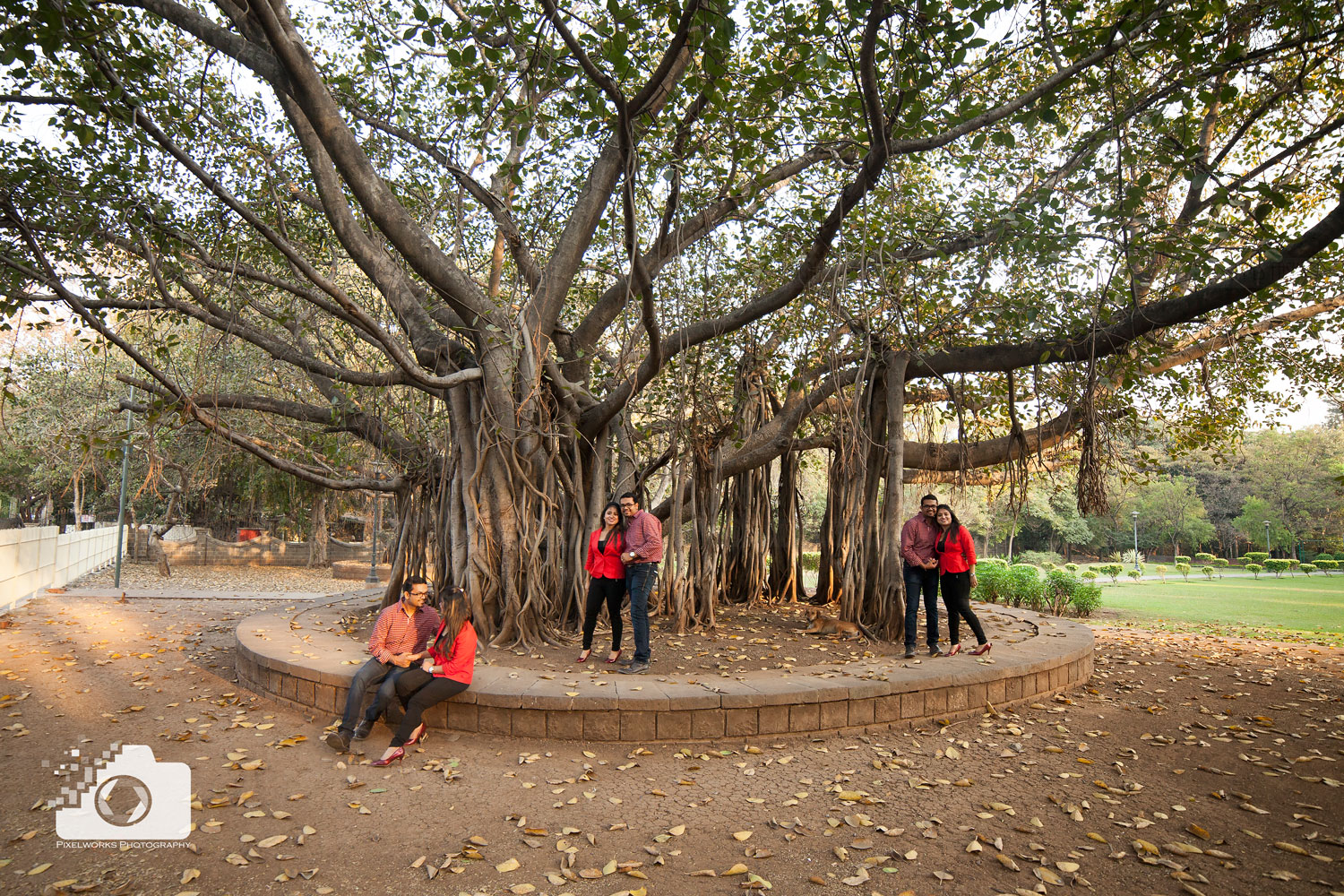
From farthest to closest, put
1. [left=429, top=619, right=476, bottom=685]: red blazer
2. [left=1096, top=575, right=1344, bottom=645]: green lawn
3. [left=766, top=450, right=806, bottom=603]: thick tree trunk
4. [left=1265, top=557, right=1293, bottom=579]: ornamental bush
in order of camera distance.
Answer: [left=1265, top=557, right=1293, bottom=579]: ornamental bush, [left=1096, top=575, right=1344, bottom=645]: green lawn, [left=766, top=450, right=806, bottom=603]: thick tree trunk, [left=429, top=619, right=476, bottom=685]: red blazer

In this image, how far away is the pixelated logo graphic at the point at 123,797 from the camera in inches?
113

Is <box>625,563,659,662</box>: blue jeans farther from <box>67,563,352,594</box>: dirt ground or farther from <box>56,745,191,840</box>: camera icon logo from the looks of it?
<box>67,563,352,594</box>: dirt ground

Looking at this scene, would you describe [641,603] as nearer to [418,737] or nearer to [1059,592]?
[418,737]

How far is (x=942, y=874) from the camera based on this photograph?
8.50 feet

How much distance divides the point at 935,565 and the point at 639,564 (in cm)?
225

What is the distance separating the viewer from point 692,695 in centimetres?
412

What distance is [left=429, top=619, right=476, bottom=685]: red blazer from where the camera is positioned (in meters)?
4.04

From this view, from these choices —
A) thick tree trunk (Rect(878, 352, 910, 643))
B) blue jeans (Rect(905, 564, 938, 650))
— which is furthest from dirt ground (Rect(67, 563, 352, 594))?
blue jeans (Rect(905, 564, 938, 650))

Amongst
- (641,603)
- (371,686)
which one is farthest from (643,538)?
(371,686)

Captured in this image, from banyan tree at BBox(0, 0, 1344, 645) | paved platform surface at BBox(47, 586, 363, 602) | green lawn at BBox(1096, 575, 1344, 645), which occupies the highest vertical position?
banyan tree at BBox(0, 0, 1344, 645)

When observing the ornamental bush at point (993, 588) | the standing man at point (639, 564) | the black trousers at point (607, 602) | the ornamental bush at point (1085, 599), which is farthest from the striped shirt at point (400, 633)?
the ornamental bush at point (1085, 599)

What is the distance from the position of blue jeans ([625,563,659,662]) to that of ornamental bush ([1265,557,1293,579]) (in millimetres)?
23550

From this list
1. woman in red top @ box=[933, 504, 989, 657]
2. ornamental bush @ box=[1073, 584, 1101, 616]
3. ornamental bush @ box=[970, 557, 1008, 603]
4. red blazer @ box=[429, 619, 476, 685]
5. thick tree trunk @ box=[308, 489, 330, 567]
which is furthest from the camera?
thick tree trunk @ box=[308, 489, 330, 567]

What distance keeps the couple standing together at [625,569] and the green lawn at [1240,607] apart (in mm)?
8697
